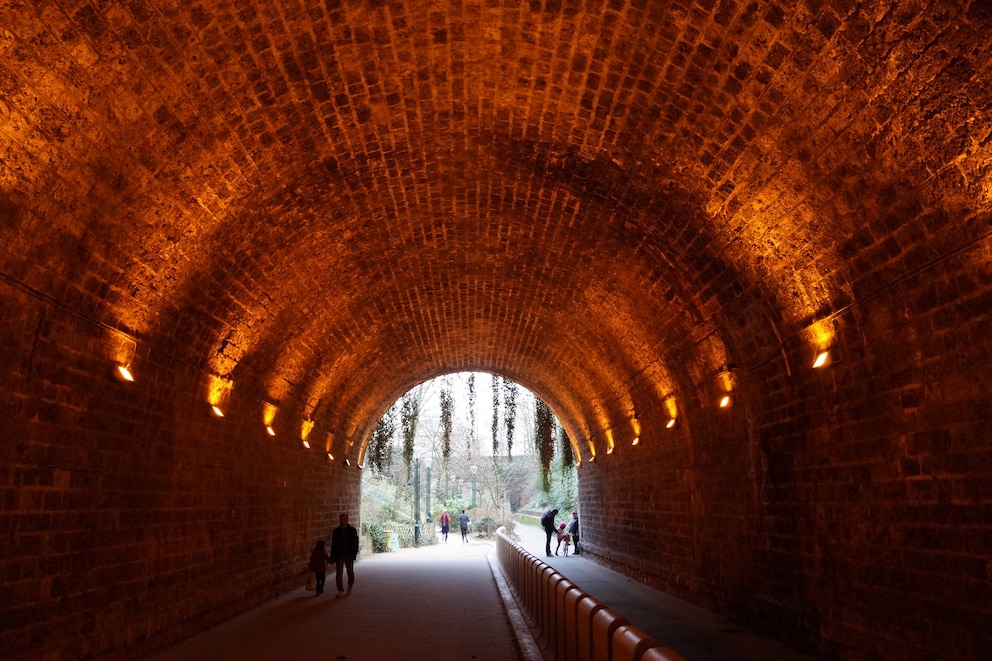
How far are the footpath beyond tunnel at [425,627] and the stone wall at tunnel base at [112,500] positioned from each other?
1.99 feet

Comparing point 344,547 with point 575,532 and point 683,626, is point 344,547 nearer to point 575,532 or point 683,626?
point 683,626

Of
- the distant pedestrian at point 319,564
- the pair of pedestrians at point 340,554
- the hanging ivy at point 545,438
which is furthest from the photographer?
the hanging ivy at point 545,438

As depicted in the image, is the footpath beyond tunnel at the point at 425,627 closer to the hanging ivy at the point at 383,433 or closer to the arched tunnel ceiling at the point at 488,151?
the arched tunnel ceiling at the point at 488,151

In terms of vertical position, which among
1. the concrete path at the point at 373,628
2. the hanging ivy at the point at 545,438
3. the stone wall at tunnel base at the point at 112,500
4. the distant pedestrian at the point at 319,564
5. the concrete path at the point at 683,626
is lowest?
the concrete path at the point at 683,626

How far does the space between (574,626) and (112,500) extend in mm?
4317

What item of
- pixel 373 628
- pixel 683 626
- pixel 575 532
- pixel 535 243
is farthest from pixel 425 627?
pixel 575 532

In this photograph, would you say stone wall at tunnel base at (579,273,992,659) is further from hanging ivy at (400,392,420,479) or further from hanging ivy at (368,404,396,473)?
hanging ivy at (368,404,396,473)

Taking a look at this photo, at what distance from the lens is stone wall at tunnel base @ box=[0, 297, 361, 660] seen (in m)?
5.61

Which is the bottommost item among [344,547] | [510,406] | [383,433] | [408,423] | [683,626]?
[683,626]

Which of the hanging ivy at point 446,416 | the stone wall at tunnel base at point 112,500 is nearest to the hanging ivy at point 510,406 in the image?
the hanging ivy at point 446,416

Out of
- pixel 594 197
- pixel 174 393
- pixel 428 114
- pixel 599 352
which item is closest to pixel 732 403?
pixel 594 197

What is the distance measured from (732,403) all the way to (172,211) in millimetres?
6476

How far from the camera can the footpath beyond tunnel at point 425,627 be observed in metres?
7.54

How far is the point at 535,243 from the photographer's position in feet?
33.8
